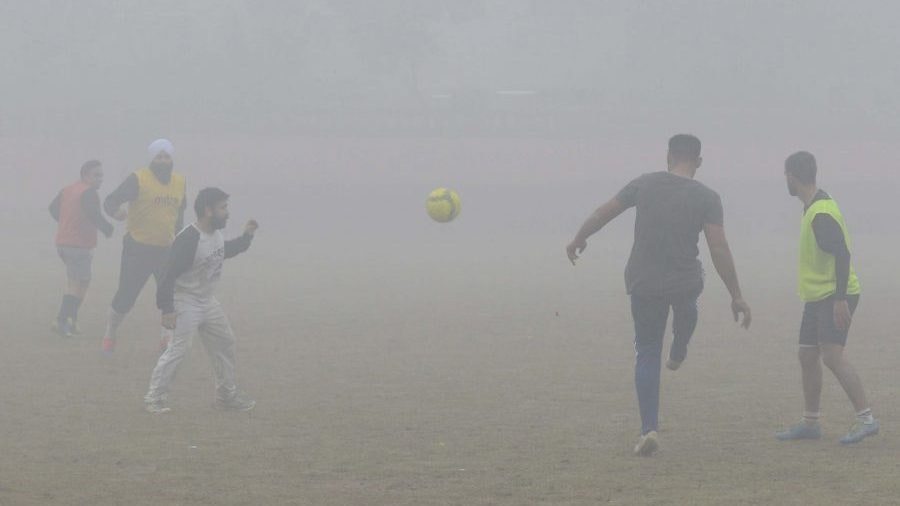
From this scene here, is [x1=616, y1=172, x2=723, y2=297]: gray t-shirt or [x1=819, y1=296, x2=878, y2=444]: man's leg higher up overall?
[x1=616, y1=172, x2=723, y2=297]: gray t-shirt

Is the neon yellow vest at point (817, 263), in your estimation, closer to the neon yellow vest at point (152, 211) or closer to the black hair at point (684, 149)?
the black hair at point (684, 149)

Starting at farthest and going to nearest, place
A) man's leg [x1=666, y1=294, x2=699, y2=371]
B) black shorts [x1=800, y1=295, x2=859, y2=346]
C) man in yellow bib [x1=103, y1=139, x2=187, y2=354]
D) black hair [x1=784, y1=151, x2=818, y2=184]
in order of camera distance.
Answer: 1. man in yellow bib [x1=103, y1=139, x2=187, y2=354]
2. black hair [x1=784, y1=151, x2=818, y2=184]
3. black shorts [x1=800, y1=295, x2=859, y2=346]
4. man's leg [x1=666, y1=294, x2=699, y2=371]

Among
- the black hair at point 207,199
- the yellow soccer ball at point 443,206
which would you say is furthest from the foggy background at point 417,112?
the black hair at point 207,199

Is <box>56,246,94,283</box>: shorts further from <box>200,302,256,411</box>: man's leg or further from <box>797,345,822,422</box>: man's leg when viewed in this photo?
<box>797,345,822,422</box>: man's leg

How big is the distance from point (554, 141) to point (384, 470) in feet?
139

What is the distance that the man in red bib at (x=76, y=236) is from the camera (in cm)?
1440

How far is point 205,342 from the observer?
9.90 metres

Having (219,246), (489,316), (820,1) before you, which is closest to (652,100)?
(820,1)

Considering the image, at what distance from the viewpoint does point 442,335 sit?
14.9 metres

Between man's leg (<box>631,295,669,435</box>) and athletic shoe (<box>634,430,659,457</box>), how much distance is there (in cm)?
5

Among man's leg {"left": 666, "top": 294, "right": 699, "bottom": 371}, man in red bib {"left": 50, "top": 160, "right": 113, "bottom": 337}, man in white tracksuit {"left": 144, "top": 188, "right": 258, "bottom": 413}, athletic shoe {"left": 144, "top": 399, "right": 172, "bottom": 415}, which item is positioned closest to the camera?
man's leg {"left": 666, "top": 294, "right": 699, "bottom": 371}

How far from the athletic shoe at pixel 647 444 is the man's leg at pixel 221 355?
331cm

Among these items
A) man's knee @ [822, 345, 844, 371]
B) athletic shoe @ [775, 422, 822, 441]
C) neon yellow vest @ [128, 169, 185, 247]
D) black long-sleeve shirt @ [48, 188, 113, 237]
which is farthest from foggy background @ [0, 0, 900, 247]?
man's knee @ [822, 345, 844, 371]

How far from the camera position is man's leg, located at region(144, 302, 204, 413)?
9.63 meters
